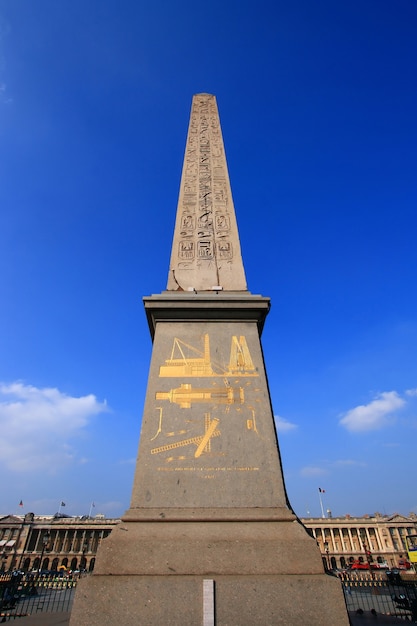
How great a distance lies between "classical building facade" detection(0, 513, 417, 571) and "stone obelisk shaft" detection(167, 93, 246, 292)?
63.9 metres

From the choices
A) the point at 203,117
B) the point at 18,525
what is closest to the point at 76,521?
the point at 18,525

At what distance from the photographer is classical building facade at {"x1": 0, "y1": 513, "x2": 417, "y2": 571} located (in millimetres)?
58781

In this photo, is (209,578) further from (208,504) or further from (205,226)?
(205,226)

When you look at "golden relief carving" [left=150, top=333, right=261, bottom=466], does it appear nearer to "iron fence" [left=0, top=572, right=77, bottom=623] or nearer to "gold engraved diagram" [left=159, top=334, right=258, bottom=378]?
"gold engraved diagram" [left=159, top=334, right=258, bottom=378]

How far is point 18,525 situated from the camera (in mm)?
60875

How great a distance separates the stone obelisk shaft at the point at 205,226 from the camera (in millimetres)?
5727

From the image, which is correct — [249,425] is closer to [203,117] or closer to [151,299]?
[151,299]

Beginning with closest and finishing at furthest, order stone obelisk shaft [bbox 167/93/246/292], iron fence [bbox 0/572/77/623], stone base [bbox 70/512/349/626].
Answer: stone base [bbox 70/512/349/626] < stone obelisk shaft [bbox 167/93/246/292] < iron fence [bbox 0/572/77/623]

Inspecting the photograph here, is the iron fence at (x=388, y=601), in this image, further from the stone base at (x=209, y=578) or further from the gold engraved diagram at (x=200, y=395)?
the gold engraved diagram at (x=200, y=395)

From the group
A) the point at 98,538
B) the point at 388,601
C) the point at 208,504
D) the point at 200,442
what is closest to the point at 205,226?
the point at 200,442

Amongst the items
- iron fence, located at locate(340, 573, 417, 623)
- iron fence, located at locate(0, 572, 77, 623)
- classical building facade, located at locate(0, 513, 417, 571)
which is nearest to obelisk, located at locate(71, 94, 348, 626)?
iron fence, located at locate(340, 573, 417, 623)

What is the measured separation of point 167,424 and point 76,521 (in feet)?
226

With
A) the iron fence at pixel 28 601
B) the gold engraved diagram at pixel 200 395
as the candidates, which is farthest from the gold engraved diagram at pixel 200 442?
the iron fence at pixel 28 601

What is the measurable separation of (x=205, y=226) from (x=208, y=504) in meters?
4.54
